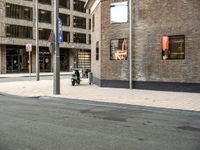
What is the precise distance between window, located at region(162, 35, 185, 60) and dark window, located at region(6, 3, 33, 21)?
34999 mm

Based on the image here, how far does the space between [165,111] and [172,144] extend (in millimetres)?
4934

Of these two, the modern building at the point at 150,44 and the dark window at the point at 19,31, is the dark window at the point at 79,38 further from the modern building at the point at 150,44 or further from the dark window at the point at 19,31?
the modern building at the point at 150,44

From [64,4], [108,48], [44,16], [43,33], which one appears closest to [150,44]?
[108,48]

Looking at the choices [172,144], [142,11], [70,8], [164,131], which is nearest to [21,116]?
[164,131]

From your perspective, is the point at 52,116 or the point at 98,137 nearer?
the point at 98,137

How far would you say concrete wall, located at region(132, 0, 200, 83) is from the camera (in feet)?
57.4

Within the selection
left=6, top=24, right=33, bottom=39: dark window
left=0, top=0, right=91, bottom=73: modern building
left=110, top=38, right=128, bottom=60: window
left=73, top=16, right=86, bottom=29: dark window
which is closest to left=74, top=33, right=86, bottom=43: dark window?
left=0, top=0, right=91, bottom=73: modern building

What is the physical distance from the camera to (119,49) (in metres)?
20.4

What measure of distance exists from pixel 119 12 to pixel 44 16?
119 ft

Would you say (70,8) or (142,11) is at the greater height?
(70,8)

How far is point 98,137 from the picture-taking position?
7492 millimetres

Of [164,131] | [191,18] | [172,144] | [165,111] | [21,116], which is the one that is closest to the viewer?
[172,144]

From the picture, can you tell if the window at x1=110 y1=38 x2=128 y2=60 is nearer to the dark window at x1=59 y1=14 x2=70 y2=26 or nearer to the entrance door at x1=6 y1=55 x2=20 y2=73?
the entrance door at x1=6 y1=55 x2=20 y2=73

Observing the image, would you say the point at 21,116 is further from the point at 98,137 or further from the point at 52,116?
the point at 98,137
